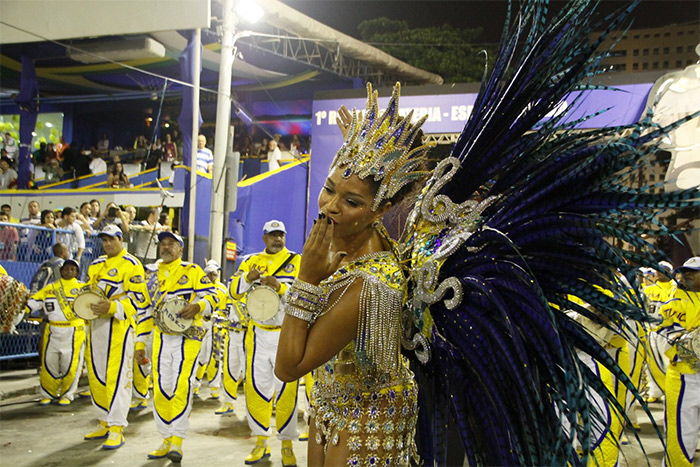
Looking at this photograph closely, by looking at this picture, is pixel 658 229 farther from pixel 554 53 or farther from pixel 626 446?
pixel 626 446

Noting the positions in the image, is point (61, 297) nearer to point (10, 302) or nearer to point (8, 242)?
point (10, 302)

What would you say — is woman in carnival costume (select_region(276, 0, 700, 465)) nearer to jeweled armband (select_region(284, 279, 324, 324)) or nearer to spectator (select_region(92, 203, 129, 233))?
jeweled armband (select_region(284, 279, 324, 324))

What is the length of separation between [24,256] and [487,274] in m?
9.73

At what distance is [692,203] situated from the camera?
1.82 m

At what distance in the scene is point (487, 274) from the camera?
2.19m

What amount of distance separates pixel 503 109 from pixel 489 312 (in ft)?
2.39

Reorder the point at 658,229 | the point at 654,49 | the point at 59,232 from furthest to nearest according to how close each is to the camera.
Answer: the point at 654,49
the point at 59,232
the point at 658,229

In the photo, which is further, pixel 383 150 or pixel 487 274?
pixel 383 150

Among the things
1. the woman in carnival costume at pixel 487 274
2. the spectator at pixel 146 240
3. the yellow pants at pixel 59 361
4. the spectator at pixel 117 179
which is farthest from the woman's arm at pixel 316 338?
the spectator at pixel 117 179

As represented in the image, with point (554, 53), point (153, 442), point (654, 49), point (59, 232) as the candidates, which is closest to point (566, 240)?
point (554, 53)

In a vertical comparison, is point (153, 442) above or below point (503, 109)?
below

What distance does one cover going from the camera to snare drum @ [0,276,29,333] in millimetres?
7832

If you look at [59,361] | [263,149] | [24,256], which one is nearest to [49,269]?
[24,256]

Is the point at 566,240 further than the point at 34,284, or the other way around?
the point at 34,284
